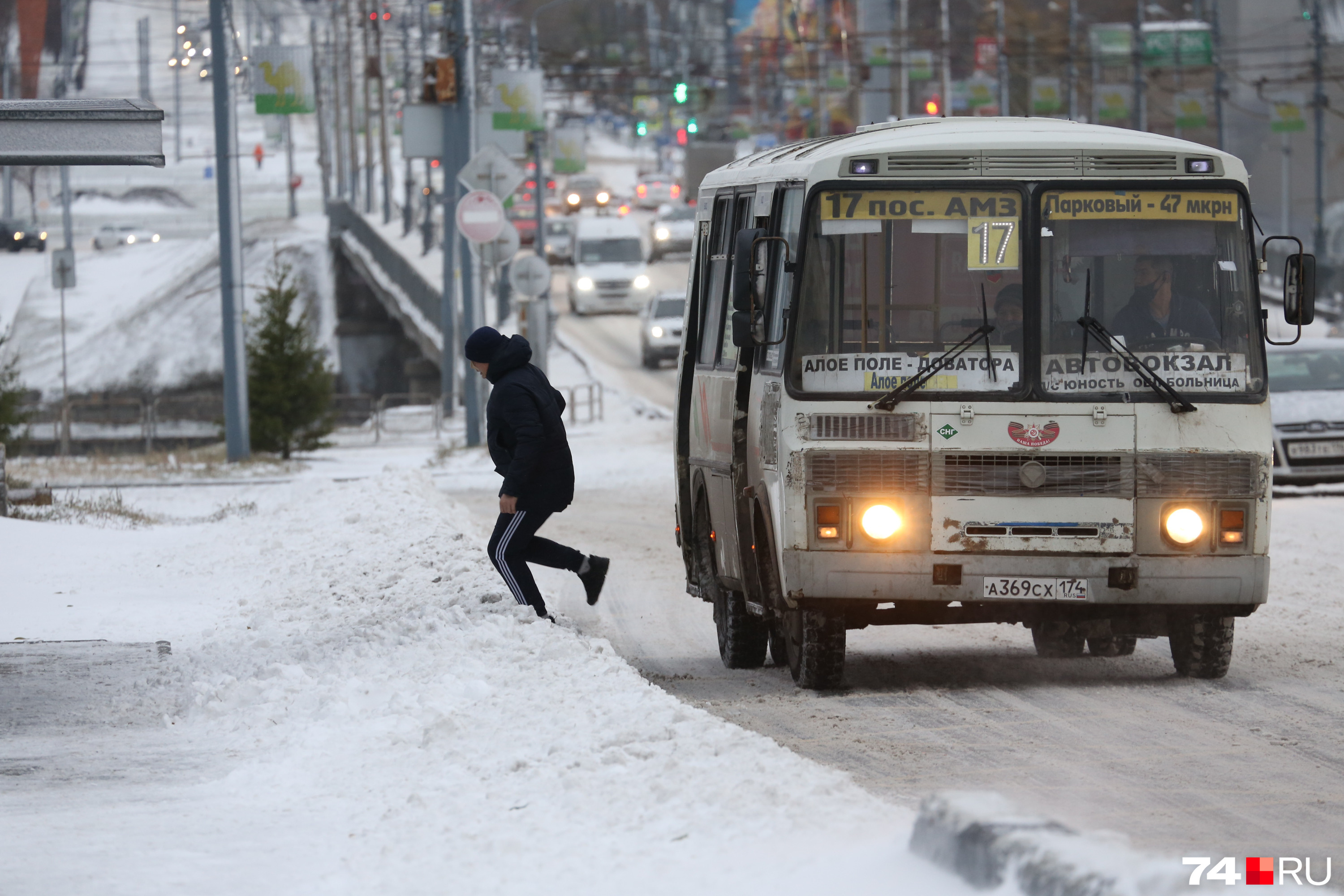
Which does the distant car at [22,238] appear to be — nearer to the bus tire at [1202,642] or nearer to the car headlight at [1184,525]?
the bus tire at [1202,642]

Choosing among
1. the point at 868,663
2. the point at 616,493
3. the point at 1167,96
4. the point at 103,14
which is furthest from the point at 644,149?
the point at 868,663

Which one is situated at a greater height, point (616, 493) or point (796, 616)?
point (796, 616)

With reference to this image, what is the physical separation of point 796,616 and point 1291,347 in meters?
15.3

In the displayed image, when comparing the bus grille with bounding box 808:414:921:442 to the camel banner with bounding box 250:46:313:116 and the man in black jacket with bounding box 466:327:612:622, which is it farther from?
the camel banner with bounding box 250:46:313:116

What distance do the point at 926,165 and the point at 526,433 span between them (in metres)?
2.72

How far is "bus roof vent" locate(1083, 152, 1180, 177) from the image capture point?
9.67 meters

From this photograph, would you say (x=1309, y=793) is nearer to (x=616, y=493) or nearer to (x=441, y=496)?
(x=441, y=496)

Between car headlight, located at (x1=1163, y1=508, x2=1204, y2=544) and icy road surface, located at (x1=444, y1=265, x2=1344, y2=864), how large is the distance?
2.50ft

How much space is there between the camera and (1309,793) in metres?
7.06

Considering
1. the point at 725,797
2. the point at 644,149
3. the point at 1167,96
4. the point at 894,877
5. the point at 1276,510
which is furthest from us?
the point at 644,149

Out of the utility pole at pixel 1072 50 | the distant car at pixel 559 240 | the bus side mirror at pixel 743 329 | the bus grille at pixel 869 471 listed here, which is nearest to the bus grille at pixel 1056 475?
the bus grille at pixel 869 471

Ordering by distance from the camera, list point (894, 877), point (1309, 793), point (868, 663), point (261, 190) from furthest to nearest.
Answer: point (261, 190) < point (868, 663) < point (1309, 793) < point (894, 877)

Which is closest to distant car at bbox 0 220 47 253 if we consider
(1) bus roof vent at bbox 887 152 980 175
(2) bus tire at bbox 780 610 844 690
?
(2) bus tire at bbox 780 610 844 690

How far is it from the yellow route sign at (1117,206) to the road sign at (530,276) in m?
22.1
